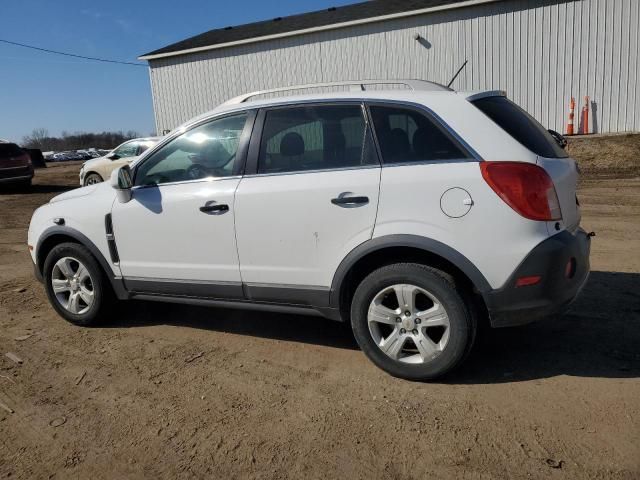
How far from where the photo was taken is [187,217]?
402 cm

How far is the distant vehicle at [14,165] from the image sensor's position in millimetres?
16781

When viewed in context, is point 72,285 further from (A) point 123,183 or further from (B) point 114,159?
(B) point 114,159

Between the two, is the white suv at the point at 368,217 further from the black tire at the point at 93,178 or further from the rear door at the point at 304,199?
the black tire at the point at 93,178

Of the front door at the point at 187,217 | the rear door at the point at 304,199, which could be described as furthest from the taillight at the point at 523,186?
the front door at the point at 187,217

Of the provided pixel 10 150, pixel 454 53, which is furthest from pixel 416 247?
pixel 454 53

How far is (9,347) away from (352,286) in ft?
9.34

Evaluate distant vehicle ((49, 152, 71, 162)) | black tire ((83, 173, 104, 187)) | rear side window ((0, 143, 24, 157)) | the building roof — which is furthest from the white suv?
distant vehicle ((49, 152, 71, 162))

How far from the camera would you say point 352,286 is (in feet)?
12.1

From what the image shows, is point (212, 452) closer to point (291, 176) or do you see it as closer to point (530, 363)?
point (291, 176)

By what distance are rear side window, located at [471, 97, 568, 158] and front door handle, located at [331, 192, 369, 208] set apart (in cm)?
91

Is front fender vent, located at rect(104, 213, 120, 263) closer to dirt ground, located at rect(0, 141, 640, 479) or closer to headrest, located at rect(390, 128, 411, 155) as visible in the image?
dirt ground, located at rect(0, 141, 640, 479)

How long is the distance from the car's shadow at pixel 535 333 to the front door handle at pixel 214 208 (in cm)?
113

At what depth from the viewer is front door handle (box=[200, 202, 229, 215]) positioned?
3.85 meters

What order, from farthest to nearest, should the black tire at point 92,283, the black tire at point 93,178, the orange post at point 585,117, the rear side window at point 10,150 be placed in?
the orange post at point 585,117 → the rear side window at point 10,150 → the black tire at point 93,178 → the black tire at point 92,283
